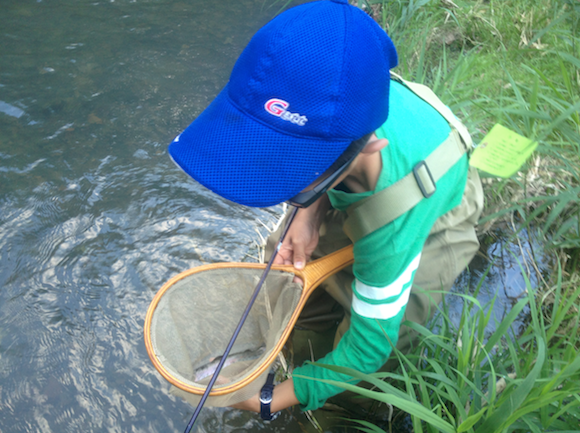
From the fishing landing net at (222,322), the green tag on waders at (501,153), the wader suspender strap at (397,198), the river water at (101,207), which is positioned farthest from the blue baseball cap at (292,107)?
the river water at (101,207)

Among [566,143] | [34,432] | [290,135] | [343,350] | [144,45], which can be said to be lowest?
[34,432]

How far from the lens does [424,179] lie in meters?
1.21

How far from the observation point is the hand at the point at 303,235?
1.59 metres

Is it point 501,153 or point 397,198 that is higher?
point 501,153

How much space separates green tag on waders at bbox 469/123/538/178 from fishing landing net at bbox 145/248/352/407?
1.71ft

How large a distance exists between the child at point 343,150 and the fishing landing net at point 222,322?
12 centimetres

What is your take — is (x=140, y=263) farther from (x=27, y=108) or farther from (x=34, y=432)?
(x=27, y=108)

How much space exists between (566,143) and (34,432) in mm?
2268

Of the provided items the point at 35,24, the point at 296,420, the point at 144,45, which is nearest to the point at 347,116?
the point at 296,420

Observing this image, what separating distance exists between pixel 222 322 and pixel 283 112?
0.99 meters

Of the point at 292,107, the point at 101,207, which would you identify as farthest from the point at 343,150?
the point at 101,207

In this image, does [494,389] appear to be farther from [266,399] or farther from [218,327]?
[218,327]

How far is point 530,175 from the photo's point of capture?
187 centimetres

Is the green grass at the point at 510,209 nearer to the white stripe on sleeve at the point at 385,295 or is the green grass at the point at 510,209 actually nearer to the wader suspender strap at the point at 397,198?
the white stripe on sleeve at the point at 385,295
